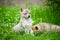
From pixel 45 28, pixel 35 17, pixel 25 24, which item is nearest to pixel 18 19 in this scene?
pixel 35 17

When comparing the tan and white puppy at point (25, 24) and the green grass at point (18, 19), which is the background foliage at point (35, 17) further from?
the tan and white puppy at point (25, 24)

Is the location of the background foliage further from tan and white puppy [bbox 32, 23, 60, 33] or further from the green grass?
tan and white puppy [bbox 32, 23, 60, 33]

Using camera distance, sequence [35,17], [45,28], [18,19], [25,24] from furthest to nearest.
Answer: [35,17] → [18,19] → [45,28] → [25,24]

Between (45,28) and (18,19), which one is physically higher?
(18,19)

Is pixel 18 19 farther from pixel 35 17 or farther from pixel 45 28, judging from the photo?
pixel 45 28

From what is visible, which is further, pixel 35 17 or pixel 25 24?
pixel 35 17

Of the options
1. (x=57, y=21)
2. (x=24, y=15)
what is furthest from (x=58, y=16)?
(x=24, y=15)

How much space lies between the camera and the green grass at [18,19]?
8.97m

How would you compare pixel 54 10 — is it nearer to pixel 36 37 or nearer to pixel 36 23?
pixel 36 23

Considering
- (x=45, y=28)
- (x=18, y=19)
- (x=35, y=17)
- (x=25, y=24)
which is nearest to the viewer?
(x=25, y=24)

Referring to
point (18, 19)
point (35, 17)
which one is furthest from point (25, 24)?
point (35, 17)

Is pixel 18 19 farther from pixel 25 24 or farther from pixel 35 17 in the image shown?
pixel 25 24

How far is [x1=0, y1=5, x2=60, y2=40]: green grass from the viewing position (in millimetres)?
8969

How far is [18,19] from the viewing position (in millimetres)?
11055
